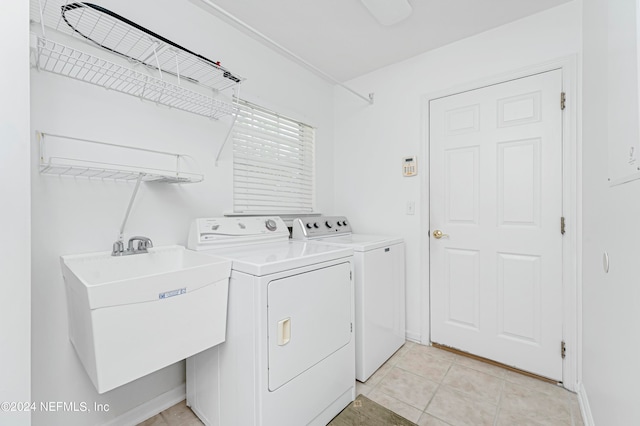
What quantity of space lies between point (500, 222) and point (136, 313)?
7.90 ft

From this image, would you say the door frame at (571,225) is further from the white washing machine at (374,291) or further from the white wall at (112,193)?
the white wall at (112,193)

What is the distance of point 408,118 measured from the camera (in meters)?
2.57

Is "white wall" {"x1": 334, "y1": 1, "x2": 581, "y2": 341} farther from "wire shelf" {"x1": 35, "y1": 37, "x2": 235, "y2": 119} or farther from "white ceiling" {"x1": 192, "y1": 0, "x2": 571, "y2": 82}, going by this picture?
"wire shelf" {"x1": 35, "y1": 37, "x2": 235, "y2": 119}

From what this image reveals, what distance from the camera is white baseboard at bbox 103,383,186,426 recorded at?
59.9 inches

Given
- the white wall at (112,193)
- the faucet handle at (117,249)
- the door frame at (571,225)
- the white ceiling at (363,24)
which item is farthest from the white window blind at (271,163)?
the door frame at (571,225)

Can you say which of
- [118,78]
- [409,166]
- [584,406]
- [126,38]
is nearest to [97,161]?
[118,78]

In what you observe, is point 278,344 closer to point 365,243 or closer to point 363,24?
point 365,243

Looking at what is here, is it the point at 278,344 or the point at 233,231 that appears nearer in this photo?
the point at 278,344

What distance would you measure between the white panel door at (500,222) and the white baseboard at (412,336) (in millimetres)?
161

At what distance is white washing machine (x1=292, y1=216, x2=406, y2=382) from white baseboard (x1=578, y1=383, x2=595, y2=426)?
1154mm

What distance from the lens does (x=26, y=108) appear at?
1.01 m

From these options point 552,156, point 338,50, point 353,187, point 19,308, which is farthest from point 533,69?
point 19,308

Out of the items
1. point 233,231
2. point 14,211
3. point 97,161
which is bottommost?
point 233,231

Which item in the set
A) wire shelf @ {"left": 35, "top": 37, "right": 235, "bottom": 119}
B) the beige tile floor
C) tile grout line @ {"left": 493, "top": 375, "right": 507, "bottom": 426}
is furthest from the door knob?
wire shelf @ {"left": 35, "top": 37, "right": 235, "bottom": 119}
